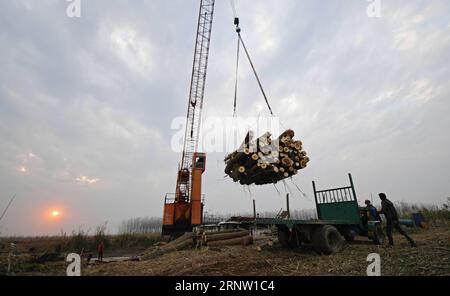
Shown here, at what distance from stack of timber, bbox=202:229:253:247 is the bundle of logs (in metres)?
4.09

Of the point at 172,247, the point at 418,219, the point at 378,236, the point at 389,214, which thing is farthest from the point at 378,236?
the point at 172,247

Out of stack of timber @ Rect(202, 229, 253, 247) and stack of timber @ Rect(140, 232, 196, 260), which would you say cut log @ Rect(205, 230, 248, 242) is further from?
stack of timber @ Rect(140, 232, 196, 260)

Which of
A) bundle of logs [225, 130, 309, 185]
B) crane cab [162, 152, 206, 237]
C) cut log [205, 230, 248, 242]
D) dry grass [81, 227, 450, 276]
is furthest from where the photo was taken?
crane cab [162, 152, 206, 237]

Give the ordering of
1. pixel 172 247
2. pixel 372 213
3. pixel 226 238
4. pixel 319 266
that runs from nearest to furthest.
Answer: pixel 319 266 < pixel 372 213 < pixel 172 247 < pixel 226 238

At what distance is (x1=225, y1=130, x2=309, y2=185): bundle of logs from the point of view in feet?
23.5

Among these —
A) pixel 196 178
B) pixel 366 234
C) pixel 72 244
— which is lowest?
pixel 72 244

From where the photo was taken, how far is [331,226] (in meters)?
7.04

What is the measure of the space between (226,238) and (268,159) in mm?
5700

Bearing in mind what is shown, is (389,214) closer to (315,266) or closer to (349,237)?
(349,237)

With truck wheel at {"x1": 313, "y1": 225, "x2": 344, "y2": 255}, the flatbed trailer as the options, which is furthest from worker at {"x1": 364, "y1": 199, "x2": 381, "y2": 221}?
truck wheel at {"x1": 313, "y1": 225, "x2": 344, "y2": 255}
